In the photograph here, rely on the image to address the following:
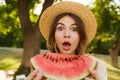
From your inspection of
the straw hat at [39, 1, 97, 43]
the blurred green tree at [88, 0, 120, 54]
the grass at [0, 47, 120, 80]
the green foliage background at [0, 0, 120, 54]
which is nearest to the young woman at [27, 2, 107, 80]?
the straw hat at [39, 1, 97, 43]

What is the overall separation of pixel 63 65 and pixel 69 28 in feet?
1.03

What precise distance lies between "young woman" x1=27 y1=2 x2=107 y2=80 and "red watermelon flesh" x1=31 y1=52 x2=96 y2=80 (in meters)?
0.07

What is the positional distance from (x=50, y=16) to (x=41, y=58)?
0.41 m

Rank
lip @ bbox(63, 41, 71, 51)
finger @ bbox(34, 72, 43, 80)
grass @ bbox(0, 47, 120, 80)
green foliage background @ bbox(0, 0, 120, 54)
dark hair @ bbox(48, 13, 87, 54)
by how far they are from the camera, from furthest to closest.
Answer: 1. green foliage background @ bbox(0, 0, 120, 54)
2. grass @ bbox(0, 47, 120, 80)
3. dark hair @ bbox(48, 13, 87, 54)
4. lip @ bbox(63, 41, 71, 51)
5. finger @ bbox(34, 72, 43, 80)

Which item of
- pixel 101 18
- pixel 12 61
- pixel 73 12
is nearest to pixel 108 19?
pixel 101 18

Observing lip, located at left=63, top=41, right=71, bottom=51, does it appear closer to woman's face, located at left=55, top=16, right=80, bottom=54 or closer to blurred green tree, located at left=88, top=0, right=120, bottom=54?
woman's face, located at left=55, top=16, right=80, bottom=54

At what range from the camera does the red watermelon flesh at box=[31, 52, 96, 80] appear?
101 inches

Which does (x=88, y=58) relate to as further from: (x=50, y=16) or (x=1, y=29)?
(x=1, y=29)

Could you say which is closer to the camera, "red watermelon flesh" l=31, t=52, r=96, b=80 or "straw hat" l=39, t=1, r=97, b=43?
"red watermelon flesh" l=31, t=52, r=96, b=80

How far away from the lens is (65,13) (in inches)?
111

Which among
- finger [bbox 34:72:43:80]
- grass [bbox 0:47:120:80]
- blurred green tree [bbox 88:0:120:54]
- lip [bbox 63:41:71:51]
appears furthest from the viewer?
blurred green tree [bbox 88:0:120:54]

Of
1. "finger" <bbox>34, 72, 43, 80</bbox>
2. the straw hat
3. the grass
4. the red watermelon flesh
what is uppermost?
the straw hat

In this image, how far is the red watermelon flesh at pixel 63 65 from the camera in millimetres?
2557

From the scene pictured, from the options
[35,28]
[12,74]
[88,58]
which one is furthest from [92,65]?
[12,74]
